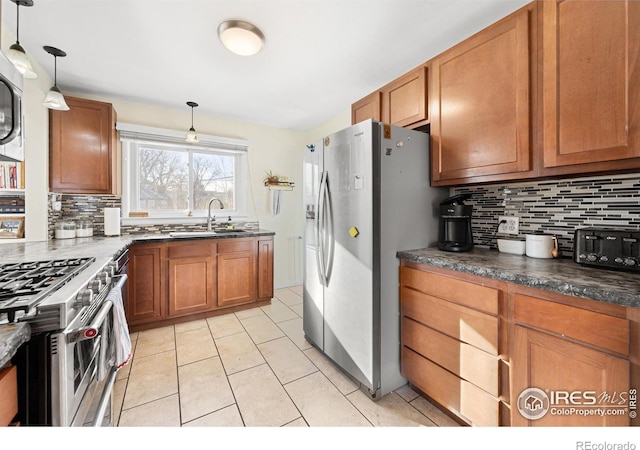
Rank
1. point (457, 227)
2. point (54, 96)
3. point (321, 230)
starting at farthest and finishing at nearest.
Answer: point (321, 230) → point (54, 96) → point (457, 227)

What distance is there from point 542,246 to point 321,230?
4.49 feet

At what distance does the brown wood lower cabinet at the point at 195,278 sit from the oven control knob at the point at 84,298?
165 cm

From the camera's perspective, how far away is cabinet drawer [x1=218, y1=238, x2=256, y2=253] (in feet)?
9.51

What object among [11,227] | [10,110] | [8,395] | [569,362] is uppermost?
[10,110]

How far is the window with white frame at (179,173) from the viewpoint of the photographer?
9.80 ft

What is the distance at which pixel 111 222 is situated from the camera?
2.68 metres

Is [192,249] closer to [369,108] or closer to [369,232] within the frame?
[369,232]

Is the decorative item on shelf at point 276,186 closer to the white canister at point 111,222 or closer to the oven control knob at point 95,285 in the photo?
the white canister at point 111,222

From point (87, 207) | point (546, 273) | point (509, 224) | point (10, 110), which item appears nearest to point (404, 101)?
point (509, 224)

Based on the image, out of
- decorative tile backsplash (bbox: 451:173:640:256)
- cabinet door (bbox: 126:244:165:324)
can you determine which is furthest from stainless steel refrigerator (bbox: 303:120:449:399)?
cabinet door (bbox: 126:244:165:324)

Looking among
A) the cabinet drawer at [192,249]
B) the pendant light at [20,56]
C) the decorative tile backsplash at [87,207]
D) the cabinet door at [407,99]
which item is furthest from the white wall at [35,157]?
the cabinet door at [407,99]

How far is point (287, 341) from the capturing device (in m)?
2.34

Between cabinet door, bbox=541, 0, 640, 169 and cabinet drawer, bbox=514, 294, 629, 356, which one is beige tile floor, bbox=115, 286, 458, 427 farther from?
cabinet door, bbox=541, 0, 640, 169

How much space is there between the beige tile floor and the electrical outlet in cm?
123
